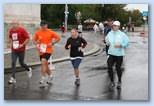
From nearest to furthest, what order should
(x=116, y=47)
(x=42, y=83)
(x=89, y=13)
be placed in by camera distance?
(x=116, y=47) → (x=89, y=13) → (x=42, y=83)

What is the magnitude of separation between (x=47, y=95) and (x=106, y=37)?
141cm

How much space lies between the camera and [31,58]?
48.3 feet

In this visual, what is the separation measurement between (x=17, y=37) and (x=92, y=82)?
1509 mm

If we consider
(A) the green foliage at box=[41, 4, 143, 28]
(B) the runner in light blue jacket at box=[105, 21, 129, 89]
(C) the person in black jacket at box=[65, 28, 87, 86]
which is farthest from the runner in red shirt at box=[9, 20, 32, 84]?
(B) the runner in light blue jacket at box=[105, 21, 129, 89]

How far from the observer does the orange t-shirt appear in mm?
14539

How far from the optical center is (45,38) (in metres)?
14.6

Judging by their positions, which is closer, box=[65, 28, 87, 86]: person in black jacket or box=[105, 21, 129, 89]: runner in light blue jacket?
box=[105, 21, 129, 89]: runner in light blue jacket

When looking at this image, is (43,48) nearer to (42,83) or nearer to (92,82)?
(42,83)

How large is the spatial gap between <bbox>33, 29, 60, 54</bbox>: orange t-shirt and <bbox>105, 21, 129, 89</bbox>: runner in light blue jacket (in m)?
0.93

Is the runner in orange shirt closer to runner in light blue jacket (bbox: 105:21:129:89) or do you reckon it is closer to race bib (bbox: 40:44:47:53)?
race bib (bbox: 40:44:47:53)

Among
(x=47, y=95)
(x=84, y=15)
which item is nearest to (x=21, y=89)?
(x=47, y=95)

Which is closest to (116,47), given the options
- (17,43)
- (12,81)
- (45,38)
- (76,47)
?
(76,47)

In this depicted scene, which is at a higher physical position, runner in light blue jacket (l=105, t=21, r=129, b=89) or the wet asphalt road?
runner in light blue jacket (l=105, t=21, r=129, b=89)

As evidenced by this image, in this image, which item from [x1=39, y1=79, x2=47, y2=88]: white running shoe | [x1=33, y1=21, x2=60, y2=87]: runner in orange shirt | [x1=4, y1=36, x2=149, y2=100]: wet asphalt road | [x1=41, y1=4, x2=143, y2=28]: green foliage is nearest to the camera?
[x1=4, y1=36, x2=149, y2=100]: wet asphalt road
